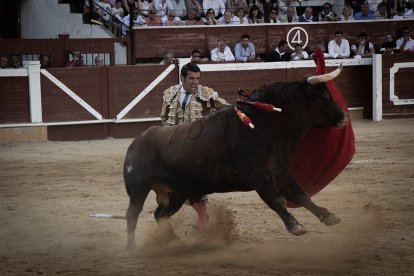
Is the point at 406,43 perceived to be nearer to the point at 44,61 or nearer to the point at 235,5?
the point at 235,5

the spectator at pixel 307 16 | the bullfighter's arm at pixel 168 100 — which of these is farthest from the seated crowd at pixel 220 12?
the bullfighter's arm at pixel 168 100

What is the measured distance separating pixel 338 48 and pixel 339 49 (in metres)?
0.02

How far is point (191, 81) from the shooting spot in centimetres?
598

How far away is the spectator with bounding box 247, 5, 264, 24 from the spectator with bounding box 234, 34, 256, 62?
0.94 meters

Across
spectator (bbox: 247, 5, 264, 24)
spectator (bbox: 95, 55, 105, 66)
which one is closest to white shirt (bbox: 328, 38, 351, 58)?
spectator (bbox: 247, 5, 264, 24)

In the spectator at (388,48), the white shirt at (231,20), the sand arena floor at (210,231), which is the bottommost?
the sand arena floor at (210,231)

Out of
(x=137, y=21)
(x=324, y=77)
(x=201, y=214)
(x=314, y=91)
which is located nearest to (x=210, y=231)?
(x=201, y=214)

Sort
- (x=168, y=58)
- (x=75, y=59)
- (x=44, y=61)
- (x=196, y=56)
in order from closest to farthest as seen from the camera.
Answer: (x=44, y=61), (x=75, y=59), (x=168, y=58), (x=196, y=56)

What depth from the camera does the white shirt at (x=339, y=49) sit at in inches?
554

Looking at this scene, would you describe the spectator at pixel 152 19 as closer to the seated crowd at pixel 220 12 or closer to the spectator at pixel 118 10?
the seated crowd at pixel 220 12

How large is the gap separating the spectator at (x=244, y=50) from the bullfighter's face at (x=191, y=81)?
24.5 ft

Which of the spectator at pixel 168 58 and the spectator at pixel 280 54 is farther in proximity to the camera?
the spectator at pixel 280 54

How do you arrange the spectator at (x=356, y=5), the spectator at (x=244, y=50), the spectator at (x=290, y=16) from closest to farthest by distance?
the spectator at (x=244, y=50), the spectator at (x=290, y=16), the spectator at (x=356, y=5)

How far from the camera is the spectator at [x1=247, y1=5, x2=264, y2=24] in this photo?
1441 cm
